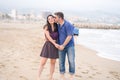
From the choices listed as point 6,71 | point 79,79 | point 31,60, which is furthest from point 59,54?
point 31,60

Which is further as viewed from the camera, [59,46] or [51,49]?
[51,49]

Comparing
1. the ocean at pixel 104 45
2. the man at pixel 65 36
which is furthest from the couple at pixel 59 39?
the ocean at pixel 104 45

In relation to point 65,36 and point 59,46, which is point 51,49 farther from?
point 65,36

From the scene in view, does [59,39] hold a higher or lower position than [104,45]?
higher

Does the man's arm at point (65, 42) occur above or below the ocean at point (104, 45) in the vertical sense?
above

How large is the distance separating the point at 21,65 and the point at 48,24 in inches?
103

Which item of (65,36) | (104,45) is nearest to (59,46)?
(65,36)

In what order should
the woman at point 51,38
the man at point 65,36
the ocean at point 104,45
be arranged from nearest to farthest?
the man at point 65,36
the woman at point 51,38
the ocean at point 104,45

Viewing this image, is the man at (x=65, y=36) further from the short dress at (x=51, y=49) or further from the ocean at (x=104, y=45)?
the ocean at (x=104, y=45)

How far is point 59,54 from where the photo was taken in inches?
254

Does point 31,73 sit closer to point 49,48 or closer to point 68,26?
point 49,48

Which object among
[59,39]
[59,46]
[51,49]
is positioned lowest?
[51,49]

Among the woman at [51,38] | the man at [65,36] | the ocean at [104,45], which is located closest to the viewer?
the man at [65,36]

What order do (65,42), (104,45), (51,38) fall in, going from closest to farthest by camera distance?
1. (65,42)
2. (51,38)
3. (104,45)
